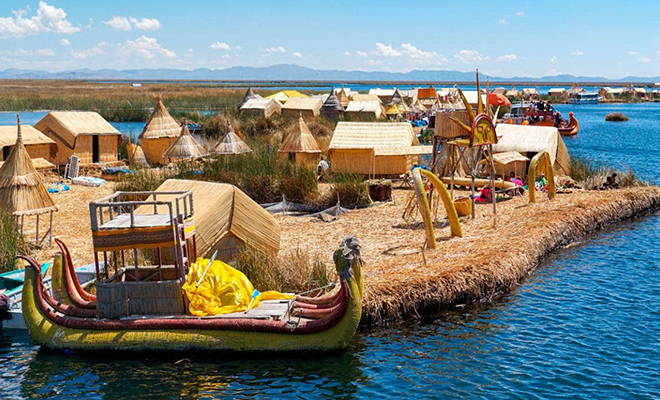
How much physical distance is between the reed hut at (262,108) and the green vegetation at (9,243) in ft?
118

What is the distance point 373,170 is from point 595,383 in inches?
613

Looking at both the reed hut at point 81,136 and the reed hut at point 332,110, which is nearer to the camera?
the reed hut at point 81,136

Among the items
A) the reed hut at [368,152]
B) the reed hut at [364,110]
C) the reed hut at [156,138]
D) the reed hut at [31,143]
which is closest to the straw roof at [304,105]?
the reed hut at [364,110]

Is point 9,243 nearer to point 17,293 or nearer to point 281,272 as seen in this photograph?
point 17,293

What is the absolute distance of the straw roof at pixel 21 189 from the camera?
650 inches

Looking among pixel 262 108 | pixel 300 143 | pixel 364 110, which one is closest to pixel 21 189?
pixel 300 143

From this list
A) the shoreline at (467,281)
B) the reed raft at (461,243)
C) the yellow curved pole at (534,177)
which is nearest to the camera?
the shoreline at (467,281)

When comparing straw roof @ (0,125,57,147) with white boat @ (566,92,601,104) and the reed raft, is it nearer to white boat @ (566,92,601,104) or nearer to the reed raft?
the reed raft

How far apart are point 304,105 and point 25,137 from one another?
1011 inches

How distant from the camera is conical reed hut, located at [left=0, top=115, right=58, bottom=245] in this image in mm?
16500

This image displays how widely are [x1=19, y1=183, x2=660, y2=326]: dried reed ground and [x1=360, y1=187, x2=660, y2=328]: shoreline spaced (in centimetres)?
2

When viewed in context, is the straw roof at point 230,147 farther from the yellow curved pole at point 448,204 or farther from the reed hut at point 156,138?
the yellow curved pole at point 448,204

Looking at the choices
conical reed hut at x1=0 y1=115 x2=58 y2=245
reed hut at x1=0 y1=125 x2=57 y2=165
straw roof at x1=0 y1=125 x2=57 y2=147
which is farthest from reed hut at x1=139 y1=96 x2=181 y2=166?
conical reed hut at x1=0 y1=115 x2=58 y2=245

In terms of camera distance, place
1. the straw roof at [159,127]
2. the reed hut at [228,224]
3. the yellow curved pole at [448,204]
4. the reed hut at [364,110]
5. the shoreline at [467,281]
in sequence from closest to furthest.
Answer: the shoreline at [467,281], the reed hut at [228,224], the yellow curved pole at [448,204], the straw roof at [159,127], the reed hut at [364,110]
